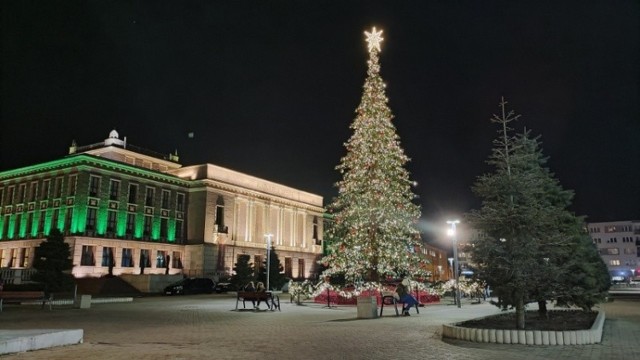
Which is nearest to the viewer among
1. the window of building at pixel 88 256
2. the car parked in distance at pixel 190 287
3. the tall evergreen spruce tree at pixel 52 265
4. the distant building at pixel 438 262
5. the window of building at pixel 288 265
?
the tall evergreen spruce tree at pixel 52 265

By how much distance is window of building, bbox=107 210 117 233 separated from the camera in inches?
1987

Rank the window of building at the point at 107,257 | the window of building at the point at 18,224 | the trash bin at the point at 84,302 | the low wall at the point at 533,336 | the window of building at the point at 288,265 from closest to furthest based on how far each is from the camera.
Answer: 1. the low wall at the point at 533,336
2. the trash bin at the point at 84,302
3. the window of building at the point at 107,257
4. the window of building at the point at 18,224
5. the window of building at the point at 288,265

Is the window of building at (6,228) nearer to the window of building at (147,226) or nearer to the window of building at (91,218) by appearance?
the window of building at (91,218)

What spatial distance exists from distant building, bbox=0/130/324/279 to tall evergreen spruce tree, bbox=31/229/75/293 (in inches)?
443

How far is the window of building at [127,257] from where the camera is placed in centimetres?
5112

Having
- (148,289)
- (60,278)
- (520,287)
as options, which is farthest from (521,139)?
(148,289)

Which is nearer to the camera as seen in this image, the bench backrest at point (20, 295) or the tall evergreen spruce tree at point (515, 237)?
the tall evergreen spruce tree at point (515, 237)

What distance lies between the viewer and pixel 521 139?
52.2 ft

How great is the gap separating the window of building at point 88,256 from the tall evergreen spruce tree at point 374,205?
1183 inches

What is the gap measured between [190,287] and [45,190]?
66.0 ft

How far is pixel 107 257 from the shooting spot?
162 ft

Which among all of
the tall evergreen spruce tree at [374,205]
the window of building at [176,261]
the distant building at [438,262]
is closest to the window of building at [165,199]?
the window of building at [176,261]

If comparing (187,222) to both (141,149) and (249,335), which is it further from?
(249,335)

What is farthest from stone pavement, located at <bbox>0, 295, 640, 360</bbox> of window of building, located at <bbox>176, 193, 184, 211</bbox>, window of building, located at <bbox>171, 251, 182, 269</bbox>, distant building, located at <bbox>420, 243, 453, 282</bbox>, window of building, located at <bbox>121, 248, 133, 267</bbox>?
distant building, located at <bbox>420, 243, 453, 282</bbox>
